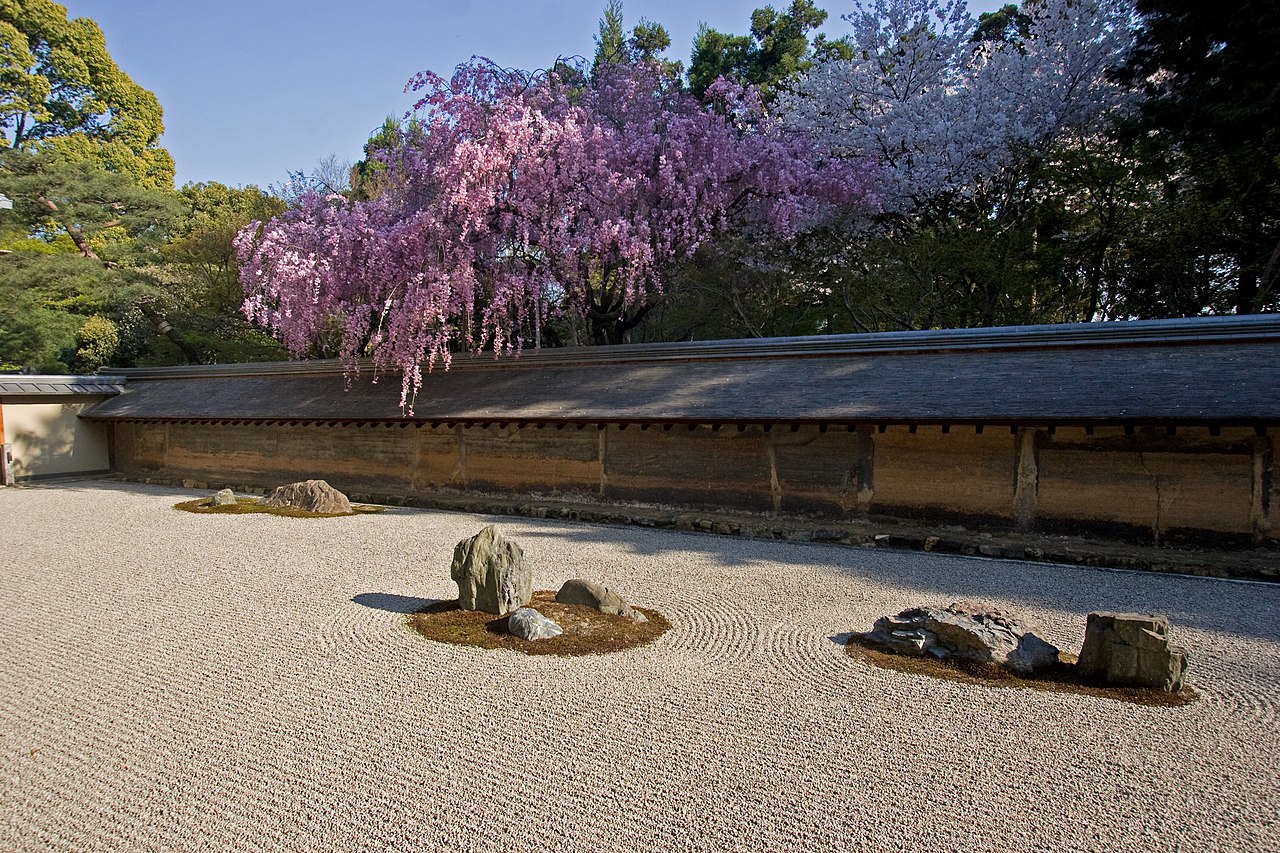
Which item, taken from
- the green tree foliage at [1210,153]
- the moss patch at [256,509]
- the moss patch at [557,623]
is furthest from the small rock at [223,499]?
the green tree foliage at [1210,153]

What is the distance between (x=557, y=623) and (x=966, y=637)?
2.61m

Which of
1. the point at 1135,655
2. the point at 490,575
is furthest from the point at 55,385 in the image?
the point at 1135,655

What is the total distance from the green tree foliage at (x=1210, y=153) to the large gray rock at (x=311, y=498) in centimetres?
1299

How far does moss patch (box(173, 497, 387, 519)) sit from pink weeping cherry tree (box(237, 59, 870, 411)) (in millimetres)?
1698

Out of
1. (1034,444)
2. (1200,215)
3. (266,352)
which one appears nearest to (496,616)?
(1034,444)

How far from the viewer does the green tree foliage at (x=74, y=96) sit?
75.6ft

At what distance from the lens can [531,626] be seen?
15.9 feet

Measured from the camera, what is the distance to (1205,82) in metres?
11.1

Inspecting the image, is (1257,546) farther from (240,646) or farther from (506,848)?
(240,646)

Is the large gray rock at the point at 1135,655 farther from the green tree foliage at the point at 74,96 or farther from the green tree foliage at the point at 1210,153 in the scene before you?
the green tree foliage at the point at 74,96

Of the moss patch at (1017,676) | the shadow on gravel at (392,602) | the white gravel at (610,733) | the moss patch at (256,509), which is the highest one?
the moss patch at (256,509)

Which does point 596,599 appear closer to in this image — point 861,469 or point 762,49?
point 861,469

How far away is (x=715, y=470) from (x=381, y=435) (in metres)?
5.57

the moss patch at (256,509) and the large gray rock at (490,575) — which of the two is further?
the moss patch at (256,509)
